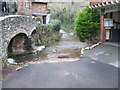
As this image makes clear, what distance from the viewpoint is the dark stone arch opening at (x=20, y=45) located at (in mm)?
17453

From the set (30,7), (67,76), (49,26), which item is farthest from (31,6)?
(67,76)

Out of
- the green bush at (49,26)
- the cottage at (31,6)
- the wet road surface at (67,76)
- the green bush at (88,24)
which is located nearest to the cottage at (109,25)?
the green bush at (88,24)

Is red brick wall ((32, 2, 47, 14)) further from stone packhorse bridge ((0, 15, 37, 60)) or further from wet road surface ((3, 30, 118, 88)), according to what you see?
wet road surface ((3, 30, 118, 88))

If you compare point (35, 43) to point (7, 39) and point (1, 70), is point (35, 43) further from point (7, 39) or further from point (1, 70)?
point (1, 70)

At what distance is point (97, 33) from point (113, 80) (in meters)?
9.69

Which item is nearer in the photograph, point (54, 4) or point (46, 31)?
point (46, 31)

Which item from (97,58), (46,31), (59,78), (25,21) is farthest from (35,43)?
(59,78)

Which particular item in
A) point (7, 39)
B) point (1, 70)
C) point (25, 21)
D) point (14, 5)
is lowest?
point (1, 70)

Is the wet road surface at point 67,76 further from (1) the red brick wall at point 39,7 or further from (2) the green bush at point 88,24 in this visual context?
(1) the red brick wall at point 39,7

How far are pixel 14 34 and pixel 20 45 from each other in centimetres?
409

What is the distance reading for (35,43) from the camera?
21781mm

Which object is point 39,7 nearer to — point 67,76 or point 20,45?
point 20,45

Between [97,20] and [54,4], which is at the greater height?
[54,4]

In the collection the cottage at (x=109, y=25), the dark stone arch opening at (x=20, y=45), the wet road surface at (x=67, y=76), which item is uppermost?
the cottage at (x=109, y=25)
